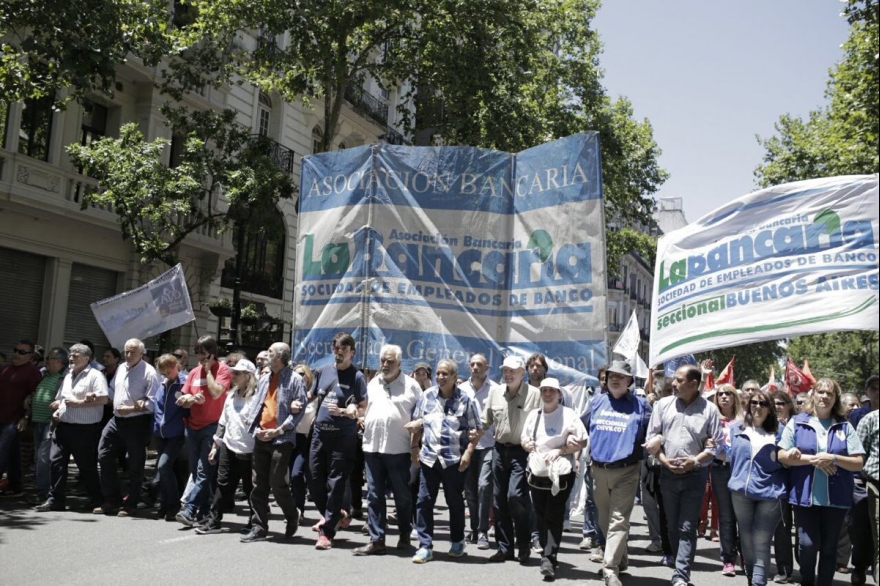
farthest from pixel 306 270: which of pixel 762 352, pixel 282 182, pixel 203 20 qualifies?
pixel 762 352

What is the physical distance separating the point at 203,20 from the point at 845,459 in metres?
17.4

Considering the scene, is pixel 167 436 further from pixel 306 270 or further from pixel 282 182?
pixel 282 182

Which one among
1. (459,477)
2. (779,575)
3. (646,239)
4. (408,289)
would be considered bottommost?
(779,575)

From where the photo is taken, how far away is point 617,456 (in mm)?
7250

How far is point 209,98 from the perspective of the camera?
23969 mm

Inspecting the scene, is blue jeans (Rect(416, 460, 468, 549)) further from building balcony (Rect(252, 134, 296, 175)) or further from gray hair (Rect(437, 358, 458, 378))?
building balcony (Rect(252, 134, 296, 175))

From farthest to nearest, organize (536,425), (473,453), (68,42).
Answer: (68,42)
(473,453)
(536,425)

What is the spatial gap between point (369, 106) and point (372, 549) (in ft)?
90.3

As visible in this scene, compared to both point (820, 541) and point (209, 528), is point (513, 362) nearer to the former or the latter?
point (820, 541)

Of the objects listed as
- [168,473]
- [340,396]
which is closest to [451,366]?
[340,396]

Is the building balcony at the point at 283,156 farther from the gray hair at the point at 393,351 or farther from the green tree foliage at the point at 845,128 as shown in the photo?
the gray hair at the point at 393,351

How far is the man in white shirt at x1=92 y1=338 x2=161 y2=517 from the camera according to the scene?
9805 mm

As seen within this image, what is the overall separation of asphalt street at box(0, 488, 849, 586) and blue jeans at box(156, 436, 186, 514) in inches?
10.8

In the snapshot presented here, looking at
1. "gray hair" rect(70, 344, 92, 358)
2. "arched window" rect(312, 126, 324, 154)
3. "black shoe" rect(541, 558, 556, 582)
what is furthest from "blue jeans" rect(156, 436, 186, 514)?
"arched window" rect(312, 126, 324, 154)
